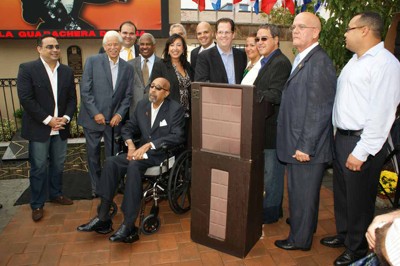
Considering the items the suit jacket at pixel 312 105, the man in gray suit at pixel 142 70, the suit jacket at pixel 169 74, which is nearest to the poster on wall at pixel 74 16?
the man in gray suit at pixel 142 70

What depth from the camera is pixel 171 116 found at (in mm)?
3576

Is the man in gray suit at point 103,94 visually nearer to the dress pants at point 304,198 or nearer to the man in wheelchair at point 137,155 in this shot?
the man in wheelchair at point 137,155

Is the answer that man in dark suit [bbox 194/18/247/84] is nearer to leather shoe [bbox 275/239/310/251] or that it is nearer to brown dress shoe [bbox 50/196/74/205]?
leather shoe [bbox 275/239/310/251]

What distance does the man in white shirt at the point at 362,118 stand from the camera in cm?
245

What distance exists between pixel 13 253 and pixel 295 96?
289 centimetres

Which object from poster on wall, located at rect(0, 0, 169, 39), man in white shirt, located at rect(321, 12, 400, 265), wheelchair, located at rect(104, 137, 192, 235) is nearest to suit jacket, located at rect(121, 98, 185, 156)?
wheelchair, located at rect(104, 137, 192, 235)

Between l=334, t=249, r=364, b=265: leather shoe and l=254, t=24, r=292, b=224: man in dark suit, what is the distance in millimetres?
825

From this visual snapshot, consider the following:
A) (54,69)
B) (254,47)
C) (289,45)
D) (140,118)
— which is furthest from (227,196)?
(289,45)

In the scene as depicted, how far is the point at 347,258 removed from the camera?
288cm

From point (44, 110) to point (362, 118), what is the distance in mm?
3119

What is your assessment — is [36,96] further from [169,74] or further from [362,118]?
[362,118]

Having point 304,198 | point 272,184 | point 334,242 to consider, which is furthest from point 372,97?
point 334,242

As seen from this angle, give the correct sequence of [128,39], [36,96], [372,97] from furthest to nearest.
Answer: [128,39], [36,96], [372,97]

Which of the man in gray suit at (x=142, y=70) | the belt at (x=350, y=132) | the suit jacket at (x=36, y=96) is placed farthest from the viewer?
the man in gray suit at (x=142, y=70)
